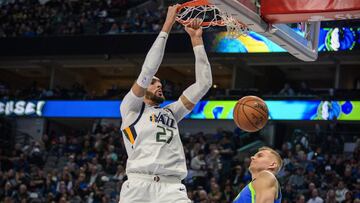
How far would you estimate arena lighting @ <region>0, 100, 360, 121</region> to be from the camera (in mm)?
21812

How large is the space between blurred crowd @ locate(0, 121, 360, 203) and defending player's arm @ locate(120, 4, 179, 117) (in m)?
8.92

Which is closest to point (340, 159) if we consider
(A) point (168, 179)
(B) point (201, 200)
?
(B) point (201, 200)

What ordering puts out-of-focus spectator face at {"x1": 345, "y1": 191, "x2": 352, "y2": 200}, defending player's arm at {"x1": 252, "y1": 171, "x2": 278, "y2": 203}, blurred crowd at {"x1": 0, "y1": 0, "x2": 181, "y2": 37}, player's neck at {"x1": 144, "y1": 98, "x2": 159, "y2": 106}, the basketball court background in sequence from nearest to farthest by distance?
defending player's arm at {"x1": 252, "y1": 171, "x2": 278, "y2": 203} → player's neck at {"x1": 144, "y1": 98, "x2": 159, "y2": 106} → out-of-focus spectator face at {"x1": 345, "y1": 191, "x2": 352, "y2": 200} → the basketball court background → blurred crowd at {"x1": 0, "y1": 0, "x2": 181, "y2": 37}

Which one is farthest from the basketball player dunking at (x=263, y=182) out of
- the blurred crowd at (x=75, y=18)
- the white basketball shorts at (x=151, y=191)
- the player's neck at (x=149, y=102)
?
the blurred crowd at (x=75, y=18)

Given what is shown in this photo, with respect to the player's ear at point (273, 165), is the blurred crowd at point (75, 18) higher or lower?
higher

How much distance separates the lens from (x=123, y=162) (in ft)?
66.0

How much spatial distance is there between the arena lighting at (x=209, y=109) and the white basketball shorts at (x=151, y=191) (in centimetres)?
1635

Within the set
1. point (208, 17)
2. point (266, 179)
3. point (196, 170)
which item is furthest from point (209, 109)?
point (266, 179)

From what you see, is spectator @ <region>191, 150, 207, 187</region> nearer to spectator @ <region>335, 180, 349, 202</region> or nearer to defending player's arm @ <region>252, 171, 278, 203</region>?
spectator @ <region>335, 180, 349, 202</region>

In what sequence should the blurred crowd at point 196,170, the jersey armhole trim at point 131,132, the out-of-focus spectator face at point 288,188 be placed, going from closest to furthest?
the jersey armhole trim at point 131,132
the out-of-focus spectator face at point 288,188
the blurred crowd at point 196,170

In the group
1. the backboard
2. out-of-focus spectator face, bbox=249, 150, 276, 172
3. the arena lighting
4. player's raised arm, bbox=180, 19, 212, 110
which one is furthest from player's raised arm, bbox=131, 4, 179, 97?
the arena lighting

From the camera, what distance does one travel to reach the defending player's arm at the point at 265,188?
562cm

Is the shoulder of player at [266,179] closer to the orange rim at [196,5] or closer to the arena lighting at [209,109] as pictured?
the orange rim at [196,5]

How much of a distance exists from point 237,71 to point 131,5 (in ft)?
17.3
